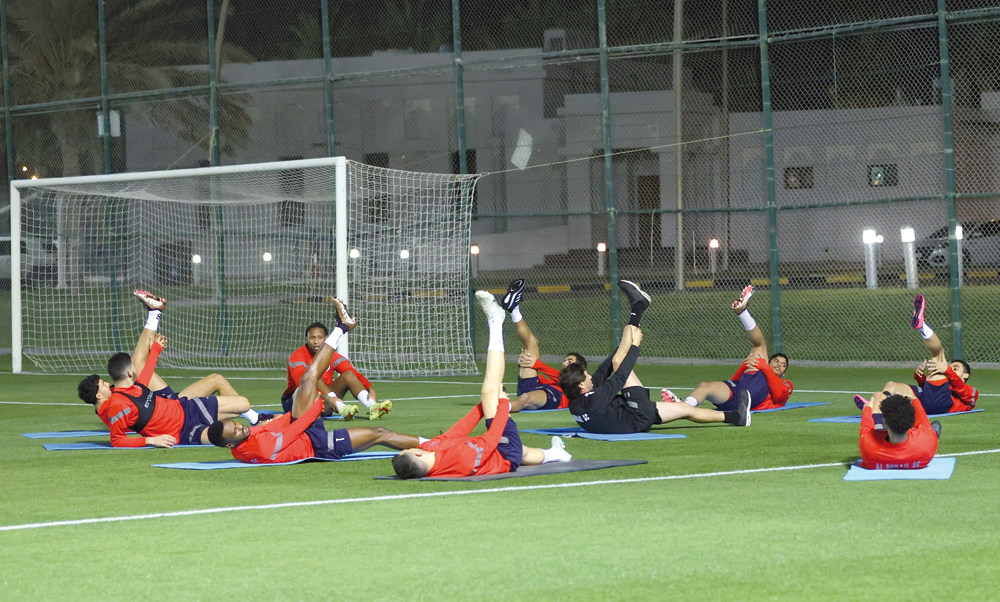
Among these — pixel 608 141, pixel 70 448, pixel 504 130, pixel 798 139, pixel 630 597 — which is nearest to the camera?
pixel 630 597

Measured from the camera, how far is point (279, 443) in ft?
36.9

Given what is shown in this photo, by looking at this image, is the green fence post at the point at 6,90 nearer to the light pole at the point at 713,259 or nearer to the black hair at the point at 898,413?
the light pole at the point at 713,259

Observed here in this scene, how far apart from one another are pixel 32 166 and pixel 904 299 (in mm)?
20632

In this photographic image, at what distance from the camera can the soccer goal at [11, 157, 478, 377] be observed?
883 inches

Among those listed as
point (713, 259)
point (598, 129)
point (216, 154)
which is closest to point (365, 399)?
point (216, 154)

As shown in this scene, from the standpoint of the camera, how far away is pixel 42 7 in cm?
3222

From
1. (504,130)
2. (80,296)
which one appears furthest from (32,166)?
(504,130)

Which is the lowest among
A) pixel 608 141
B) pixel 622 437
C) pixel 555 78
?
pixel 622 437

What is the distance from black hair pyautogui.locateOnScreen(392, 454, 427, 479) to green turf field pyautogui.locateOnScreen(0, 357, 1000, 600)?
0.09m

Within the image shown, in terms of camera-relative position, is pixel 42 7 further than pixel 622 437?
Yes

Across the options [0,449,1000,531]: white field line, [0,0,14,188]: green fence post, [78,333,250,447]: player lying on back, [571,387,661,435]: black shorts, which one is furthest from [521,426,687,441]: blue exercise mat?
[0,0,14,188]: green fence post

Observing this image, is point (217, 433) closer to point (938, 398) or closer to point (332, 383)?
point (332, 383)

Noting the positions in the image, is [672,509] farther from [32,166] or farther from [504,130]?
[504,130]

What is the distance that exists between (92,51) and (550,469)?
2562cm
